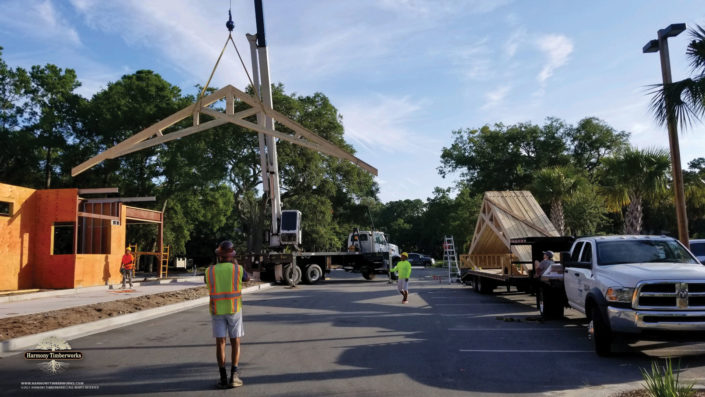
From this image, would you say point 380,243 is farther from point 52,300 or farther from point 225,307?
point 225,307

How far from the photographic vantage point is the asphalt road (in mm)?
6230

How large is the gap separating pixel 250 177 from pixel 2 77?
18.5 metres

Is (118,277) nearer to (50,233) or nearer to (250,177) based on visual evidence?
(50,233)

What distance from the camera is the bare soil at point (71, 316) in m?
10.0

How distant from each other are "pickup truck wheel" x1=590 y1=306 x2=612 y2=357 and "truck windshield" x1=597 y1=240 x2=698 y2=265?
4.84 ft

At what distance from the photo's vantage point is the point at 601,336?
25.6ft

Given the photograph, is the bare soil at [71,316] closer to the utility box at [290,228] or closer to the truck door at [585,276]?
the truck door at [585,276]

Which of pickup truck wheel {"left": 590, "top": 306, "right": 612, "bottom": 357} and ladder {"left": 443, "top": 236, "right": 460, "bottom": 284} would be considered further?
ladder {"left": 443, "top": 236, "right": 460, "bottom": 284}

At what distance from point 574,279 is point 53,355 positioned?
9073 mm

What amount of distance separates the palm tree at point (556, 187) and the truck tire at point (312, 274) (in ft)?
38.7

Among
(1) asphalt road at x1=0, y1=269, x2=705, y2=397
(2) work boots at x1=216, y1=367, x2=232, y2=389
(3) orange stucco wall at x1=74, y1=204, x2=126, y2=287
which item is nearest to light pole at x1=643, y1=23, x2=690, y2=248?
(1) asphalt road at x1=0, y1=269, x2=705, y2=397

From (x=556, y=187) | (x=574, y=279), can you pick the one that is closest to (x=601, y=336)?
(x=574, y=279)

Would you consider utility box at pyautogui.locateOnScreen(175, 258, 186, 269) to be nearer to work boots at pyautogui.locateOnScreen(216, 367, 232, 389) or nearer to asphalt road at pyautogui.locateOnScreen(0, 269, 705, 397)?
asphalt road at pyautogui.locateOnScreen(0, 269, 705, 397)

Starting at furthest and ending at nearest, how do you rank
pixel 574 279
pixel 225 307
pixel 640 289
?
pixel 574 279, pixel 640 289, pixel 225 307
